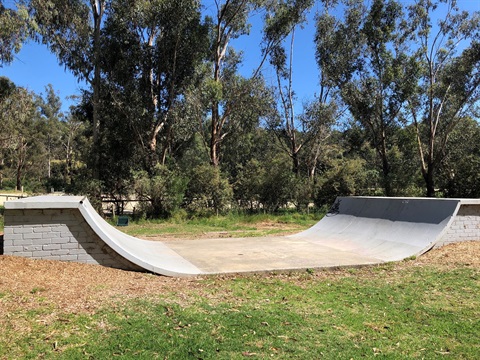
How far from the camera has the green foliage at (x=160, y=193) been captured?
19109 mm

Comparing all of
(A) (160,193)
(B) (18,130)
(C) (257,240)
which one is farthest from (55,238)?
(B) (18,130)

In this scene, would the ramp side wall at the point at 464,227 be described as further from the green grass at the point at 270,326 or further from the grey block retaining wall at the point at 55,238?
the grey block retaining wall at the point at 55,238

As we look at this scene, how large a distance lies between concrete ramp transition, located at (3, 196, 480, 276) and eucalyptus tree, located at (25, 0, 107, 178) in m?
12.3

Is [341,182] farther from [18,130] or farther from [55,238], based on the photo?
[18,130]

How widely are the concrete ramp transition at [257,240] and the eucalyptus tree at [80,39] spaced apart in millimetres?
12328

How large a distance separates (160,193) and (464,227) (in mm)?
13361

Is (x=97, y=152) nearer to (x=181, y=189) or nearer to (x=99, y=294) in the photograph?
(x=181, y=189)

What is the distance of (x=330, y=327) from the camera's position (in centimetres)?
457

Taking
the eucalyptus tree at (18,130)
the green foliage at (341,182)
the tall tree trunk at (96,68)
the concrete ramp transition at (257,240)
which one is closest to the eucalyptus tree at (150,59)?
the tall tree trunk at (96,68)

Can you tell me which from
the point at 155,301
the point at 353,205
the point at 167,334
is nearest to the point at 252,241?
the point at 353,205

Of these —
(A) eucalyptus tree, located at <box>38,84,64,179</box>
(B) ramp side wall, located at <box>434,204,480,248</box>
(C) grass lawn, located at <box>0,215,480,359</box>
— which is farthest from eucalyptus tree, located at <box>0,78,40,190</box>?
(B) ramp side wall, located at <box>434,204,480,248</box>

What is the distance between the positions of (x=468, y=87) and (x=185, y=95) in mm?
17574

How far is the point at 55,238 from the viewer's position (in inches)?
263

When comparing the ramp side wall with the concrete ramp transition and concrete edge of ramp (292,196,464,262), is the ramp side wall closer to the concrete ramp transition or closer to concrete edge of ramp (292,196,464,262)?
the concrete ramp transition
